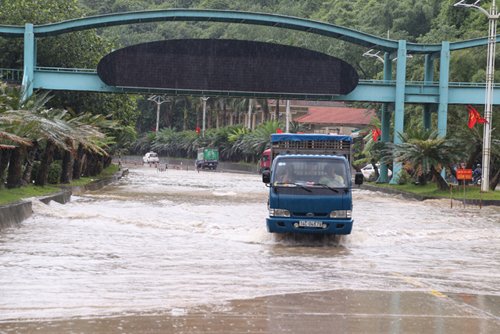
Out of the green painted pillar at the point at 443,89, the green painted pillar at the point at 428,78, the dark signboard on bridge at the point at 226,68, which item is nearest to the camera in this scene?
the dark signboard on bridge at the point at 226,68

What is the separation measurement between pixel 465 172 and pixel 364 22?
78831 millimetres

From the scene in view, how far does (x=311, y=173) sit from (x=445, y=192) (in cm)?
2548

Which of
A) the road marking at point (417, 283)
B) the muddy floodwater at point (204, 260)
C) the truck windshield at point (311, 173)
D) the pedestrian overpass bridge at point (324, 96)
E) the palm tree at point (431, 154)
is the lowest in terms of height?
the muddy floodwater at point (204, 260)

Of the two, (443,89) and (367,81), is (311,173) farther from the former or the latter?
A: (367,81)

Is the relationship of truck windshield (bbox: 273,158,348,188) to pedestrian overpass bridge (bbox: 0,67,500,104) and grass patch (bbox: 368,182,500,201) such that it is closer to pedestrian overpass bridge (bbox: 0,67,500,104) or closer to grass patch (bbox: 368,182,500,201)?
grass patch (bbox: 368,182,500,201)

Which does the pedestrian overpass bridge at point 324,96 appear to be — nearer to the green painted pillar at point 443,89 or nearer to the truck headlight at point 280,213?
the green painted pillar at point 443,89

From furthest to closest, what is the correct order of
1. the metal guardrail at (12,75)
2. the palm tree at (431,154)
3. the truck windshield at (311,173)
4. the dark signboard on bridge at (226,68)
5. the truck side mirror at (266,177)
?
the metal guardrail at (12,75) → the dark signboard on bridge at (226,68) → the palm tree at (431,154) → the truck side mirror at (266,177) → the truck windshield at (311,173)

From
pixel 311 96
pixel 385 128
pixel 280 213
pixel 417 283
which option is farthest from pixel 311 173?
pixel 385 128

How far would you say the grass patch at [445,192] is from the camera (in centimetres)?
3997

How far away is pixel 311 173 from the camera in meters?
19.7

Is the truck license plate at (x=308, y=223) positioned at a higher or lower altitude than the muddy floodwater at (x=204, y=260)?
higher

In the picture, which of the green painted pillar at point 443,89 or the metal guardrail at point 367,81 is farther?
the green painted pillar at point 443,89

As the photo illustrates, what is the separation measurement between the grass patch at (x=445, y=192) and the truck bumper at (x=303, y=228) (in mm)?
20953

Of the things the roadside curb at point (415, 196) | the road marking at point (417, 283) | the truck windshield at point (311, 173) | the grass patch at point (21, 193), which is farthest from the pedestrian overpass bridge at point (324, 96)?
the road marking at point (417, 283)
